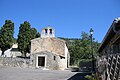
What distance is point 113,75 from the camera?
7.72 m

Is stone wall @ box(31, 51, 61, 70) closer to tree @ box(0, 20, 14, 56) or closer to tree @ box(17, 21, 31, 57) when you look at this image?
tree @ box(17, 21, 31, 57)

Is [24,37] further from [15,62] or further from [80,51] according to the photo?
[80,51]

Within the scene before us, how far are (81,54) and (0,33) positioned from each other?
20.1 m

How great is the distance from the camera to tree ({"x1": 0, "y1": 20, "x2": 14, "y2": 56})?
4322 centimetres

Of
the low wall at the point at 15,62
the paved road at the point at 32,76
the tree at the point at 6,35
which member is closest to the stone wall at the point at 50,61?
the low wall at the point at 15,62

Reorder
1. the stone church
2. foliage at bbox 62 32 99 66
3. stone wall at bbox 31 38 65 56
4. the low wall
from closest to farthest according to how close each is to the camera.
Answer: the low wall < the stone church < stone wall at bbox 31 38 65 56 < foliage at bbox 62 32 99 66

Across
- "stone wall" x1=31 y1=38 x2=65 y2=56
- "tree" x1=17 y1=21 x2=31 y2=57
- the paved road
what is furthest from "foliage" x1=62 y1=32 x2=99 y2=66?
the paved road

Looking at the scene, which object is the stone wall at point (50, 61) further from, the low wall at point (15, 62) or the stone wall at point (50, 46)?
the stone wall at point (50, 46)

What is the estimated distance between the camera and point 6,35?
142ft

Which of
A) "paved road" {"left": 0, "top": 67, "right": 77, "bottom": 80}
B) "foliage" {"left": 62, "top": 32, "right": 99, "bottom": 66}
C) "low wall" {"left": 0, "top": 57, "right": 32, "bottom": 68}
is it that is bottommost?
"paved road" {"left": 0, "top": 67, "right": 77, "bottom": 80}

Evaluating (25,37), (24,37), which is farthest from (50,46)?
(24,37)

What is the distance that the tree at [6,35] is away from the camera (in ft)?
142

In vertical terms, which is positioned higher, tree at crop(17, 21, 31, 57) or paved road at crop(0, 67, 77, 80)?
tree at crop(17, 21, 31, 57)

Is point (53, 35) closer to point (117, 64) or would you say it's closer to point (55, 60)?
point (55, 60)
